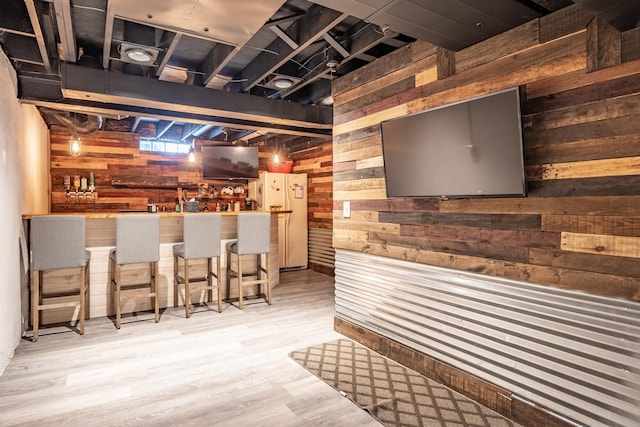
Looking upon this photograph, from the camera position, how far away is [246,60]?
3.80 metres

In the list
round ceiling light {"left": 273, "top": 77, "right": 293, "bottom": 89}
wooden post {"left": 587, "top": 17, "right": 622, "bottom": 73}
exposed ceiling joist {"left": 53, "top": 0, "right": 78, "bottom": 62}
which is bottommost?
wooden post {"left": 587, "top": 17, "right": 622, "bottom": 73}

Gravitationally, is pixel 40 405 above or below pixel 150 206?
below

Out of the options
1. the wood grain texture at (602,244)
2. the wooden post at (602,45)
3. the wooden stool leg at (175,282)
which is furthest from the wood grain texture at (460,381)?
the wooden stool leg at (175,282)

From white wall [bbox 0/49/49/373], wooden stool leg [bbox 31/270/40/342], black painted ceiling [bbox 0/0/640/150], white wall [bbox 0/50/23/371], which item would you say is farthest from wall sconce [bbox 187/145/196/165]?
wooden stool leg [bbox 31/270/40/342]

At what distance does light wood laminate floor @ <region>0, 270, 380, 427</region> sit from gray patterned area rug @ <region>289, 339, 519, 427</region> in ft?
0.37

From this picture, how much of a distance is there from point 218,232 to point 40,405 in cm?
232

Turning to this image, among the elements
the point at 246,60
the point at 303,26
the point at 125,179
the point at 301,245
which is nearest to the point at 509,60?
the point at 303,26

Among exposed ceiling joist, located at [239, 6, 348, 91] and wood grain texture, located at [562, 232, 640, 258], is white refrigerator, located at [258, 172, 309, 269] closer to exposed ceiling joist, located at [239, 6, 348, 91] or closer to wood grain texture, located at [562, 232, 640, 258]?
exposed ceiling joist, located at [239, 6, 348, 91]

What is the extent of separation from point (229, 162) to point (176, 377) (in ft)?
16.6

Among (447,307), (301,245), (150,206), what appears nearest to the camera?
(447,307)

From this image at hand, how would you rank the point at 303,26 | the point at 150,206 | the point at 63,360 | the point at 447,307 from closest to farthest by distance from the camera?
1. the point at 447,307
2. the point at 303,26
3. the point at 63,360
4. the point at 150,206

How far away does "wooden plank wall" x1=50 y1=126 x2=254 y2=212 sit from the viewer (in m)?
6.16

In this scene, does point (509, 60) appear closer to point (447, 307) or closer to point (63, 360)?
point (447, 307)

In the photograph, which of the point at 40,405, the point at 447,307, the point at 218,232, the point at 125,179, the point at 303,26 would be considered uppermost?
the point at 303,26
